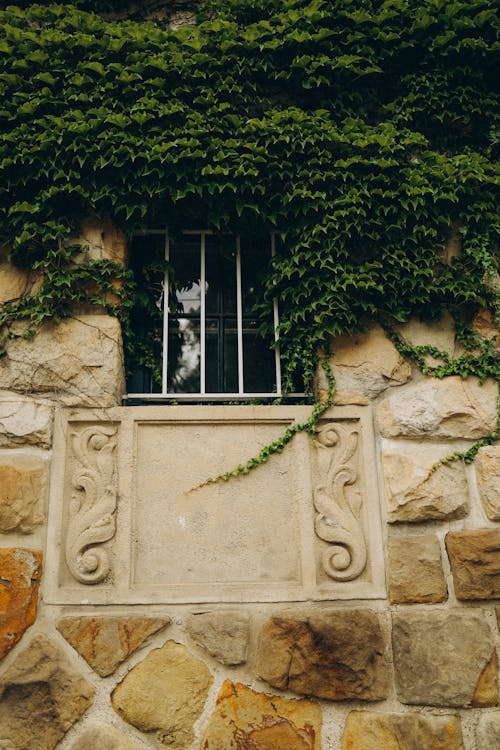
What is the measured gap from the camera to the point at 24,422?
258 cm

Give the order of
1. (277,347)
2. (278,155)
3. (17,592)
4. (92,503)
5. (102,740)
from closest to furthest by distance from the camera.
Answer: (102,740), (17,592), (92,503), (278,155), (277,347)

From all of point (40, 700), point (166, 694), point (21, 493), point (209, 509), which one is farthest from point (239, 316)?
point (40, 700)

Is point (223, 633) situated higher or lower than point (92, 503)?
lower

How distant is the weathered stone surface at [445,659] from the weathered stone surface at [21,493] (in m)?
1.47

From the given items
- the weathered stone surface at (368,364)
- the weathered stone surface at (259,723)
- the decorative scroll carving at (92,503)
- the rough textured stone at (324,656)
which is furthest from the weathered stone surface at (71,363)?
the weathered stone surface at (259,723)

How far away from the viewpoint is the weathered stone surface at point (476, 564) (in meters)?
2.49

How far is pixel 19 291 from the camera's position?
9.06 ft

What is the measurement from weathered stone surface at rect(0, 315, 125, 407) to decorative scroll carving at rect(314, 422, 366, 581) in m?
0.92

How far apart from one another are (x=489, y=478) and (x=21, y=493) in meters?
1.88

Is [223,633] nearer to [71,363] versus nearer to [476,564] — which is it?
[476,564]

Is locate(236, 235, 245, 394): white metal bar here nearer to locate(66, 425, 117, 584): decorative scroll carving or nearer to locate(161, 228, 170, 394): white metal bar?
locate(161, 228, 170, 394): white metal bar

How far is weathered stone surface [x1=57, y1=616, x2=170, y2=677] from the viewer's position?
2375mm

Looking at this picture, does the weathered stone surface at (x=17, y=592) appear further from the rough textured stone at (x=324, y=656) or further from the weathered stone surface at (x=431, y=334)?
the weathered stone surface at (x=431, y=334)

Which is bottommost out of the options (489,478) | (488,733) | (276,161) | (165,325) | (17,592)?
(488,733)
